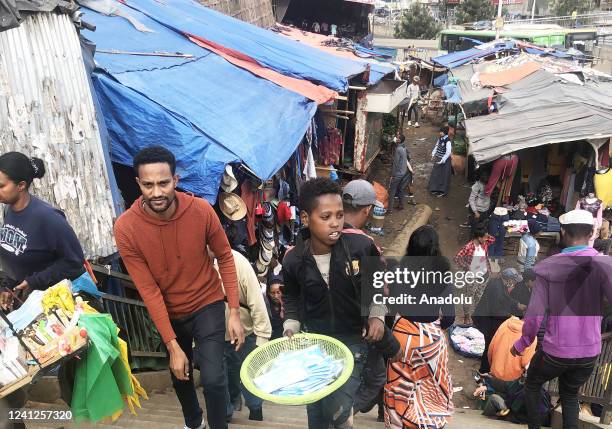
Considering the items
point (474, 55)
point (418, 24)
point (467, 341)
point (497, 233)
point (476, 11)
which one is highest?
point (476, 11)

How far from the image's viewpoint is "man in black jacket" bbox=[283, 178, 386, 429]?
2.42 metres

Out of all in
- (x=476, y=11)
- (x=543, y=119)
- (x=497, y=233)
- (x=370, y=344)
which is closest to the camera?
(x=370, y=344)

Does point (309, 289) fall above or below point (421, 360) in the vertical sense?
above

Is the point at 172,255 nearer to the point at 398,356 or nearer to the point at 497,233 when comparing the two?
the point at 398,356

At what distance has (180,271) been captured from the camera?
2510 mm

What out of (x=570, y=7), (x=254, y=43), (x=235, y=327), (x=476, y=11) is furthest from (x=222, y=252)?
(x=570, y=7)

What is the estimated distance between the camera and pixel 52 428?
Result: 8.86 ft

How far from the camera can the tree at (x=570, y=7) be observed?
1400 inches

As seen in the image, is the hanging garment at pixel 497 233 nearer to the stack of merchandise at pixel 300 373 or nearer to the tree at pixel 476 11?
the stack of merchandise at pixel 300 373

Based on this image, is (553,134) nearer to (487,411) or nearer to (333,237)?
(487,411)

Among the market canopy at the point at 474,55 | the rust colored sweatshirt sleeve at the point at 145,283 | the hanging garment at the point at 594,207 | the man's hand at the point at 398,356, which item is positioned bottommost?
the hanging garment at the point at 594,207

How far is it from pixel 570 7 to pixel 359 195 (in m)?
41.4

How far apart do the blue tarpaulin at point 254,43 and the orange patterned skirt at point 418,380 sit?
575cm

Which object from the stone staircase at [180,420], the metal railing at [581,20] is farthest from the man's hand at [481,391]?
the metal railing at [581,20]
